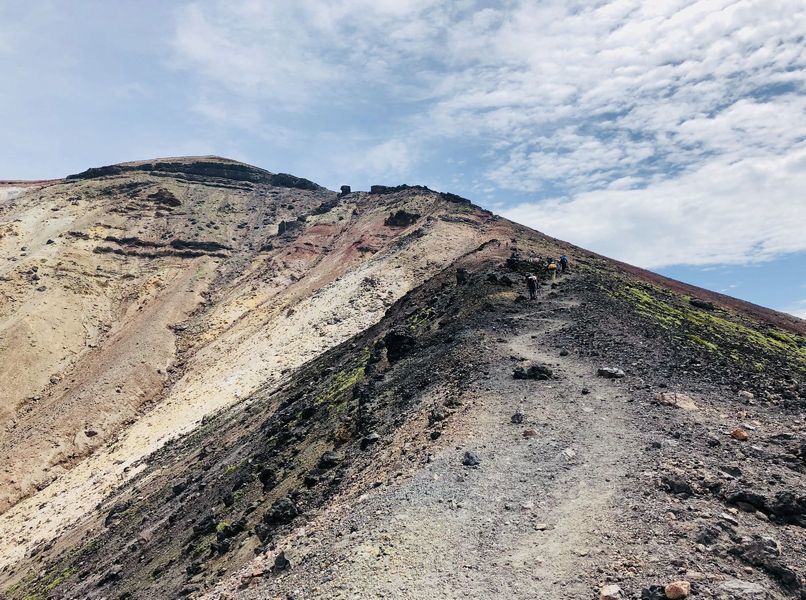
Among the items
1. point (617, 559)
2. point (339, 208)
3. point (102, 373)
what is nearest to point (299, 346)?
point (102, 373)

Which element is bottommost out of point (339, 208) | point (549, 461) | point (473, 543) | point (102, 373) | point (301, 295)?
point (102, 373)

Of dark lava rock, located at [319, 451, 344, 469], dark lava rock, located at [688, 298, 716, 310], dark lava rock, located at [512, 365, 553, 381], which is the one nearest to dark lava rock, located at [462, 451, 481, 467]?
dark lava rock, located at [319, 451, 344, 469]

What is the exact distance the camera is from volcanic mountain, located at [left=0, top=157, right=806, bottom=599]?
962cm

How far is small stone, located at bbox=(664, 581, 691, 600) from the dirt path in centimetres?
115

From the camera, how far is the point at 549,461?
12.3 meters

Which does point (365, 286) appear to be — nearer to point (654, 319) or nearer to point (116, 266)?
point (654, 319)

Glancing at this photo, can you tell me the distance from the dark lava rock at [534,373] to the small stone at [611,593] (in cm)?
828

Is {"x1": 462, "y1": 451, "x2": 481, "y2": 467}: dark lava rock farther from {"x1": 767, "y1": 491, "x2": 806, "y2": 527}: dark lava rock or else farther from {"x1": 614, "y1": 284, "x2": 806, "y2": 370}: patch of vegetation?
{"x1": 614, "y1": 284, "x2": 806, "y2": 370}: patch of vegetation

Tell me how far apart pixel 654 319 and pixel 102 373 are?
40.8 metres

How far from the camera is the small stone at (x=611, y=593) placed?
8117 millimetres

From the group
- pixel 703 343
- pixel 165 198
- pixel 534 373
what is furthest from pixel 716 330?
pixel 165 198

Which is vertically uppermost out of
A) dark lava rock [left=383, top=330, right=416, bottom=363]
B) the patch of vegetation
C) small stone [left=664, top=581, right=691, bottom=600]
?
the patch of vegetation

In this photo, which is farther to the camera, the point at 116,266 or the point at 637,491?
the point at 116,266

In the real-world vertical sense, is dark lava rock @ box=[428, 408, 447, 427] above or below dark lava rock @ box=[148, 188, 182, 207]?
below
